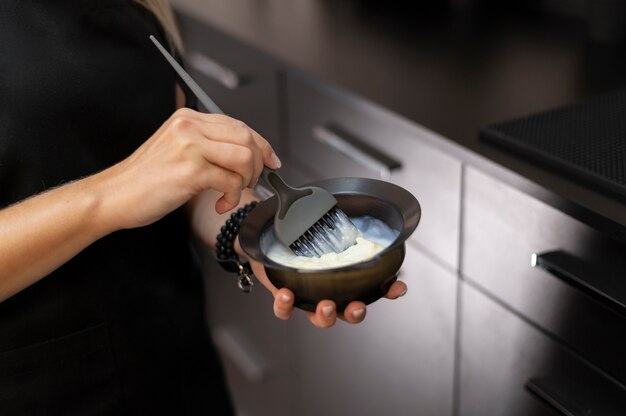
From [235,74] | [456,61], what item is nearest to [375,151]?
[456,61]

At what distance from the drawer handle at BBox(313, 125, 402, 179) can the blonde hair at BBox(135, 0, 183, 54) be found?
38 cm

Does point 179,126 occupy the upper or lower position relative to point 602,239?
upper

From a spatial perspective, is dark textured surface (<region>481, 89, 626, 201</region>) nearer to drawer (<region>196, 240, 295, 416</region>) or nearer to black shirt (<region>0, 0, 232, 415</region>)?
black shirt (<region>0, 0, 232, 415</region>)

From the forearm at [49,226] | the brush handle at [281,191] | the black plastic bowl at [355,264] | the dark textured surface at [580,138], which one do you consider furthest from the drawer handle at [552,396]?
the forearm at [49,226]

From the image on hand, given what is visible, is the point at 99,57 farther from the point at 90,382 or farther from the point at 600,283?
the point at 600,283

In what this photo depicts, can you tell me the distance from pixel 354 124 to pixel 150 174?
2.24 ft

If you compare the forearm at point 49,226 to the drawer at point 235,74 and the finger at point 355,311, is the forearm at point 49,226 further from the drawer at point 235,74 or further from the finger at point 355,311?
the drawer at point 235,74

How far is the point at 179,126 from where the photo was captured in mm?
865

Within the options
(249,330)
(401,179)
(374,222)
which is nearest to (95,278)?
(374,222)

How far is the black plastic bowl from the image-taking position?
0.85 metres

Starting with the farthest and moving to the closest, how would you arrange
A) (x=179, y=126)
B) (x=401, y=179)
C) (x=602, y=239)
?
1. (x=401, y=179)
2. (x=602, y=239)
3. (x=179, y=126)

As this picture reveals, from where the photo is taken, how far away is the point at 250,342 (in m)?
2.13

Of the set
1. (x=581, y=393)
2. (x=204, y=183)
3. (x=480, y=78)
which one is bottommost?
(x=581, y=393)

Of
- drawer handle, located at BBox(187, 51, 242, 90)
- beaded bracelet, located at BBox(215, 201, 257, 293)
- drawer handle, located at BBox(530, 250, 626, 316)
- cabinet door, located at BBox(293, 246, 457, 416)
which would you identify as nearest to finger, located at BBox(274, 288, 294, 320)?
beaded bracelet, located at BBox(215, 201, 257, 293)
